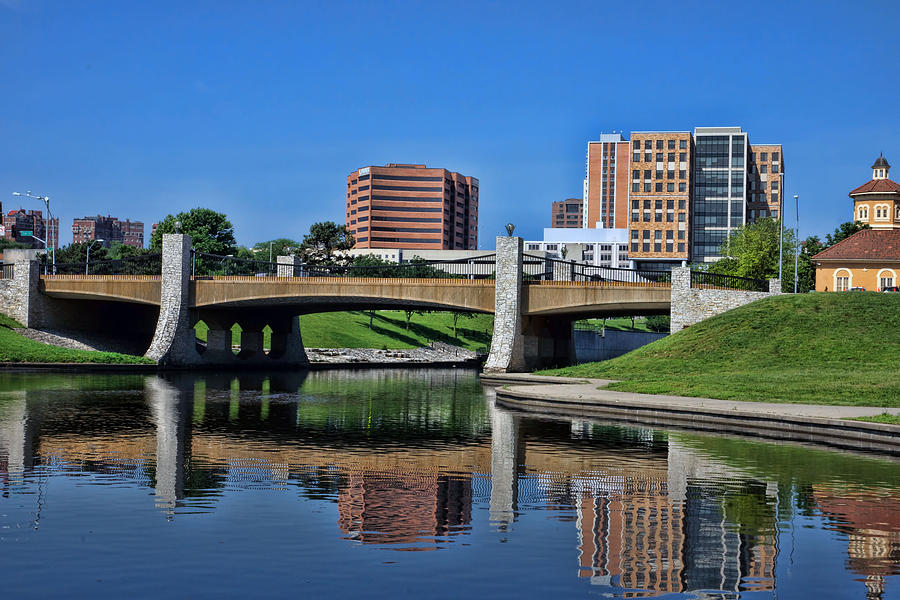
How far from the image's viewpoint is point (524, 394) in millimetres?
37312

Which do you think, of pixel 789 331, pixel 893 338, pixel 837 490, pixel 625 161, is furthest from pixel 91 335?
pixel 625 161

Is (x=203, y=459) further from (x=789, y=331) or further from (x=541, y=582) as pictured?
(x=789, y=331)

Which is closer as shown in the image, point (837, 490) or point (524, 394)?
point (837, 490)

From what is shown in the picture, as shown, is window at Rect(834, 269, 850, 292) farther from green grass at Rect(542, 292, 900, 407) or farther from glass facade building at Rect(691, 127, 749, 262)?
glass facade building at Rect(691, 127, 749, 262)

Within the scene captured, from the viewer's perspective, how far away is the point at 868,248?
2869 inches

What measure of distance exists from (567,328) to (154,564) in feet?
209

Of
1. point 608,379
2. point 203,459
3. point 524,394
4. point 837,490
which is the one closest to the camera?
point 837,490

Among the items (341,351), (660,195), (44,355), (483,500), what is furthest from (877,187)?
(483,500)

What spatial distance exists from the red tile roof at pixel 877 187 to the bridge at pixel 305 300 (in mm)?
38139

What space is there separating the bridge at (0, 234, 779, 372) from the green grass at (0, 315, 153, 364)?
11.9 feet

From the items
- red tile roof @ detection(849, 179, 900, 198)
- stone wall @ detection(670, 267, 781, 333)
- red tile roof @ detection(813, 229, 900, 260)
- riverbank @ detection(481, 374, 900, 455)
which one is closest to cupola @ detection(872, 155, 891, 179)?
red tile roof @ detection(849, 179, 900, 198)

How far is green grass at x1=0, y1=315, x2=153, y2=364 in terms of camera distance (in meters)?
62.0

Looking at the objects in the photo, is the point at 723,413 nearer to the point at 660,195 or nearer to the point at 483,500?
the point at 483,500

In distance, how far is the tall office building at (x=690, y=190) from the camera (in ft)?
558
